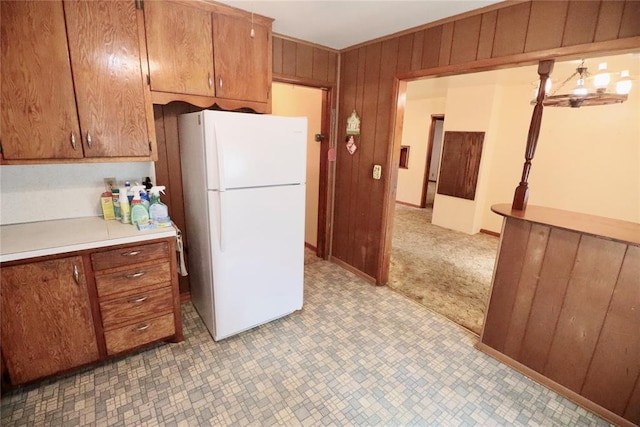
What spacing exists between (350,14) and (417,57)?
0.65 meters

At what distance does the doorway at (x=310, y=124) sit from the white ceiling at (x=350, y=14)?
78 cm

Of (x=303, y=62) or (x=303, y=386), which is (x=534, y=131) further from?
(x=303, y=386)

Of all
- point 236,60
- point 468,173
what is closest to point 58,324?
point 236,60

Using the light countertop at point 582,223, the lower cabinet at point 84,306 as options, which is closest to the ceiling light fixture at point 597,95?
the light countertop at point 582,223

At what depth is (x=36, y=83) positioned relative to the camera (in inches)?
57.8

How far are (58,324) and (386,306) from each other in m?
2.29

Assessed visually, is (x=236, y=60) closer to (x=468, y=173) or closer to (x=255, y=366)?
(x=255, y=366)

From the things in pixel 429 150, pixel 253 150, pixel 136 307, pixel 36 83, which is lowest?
pixel 136 307

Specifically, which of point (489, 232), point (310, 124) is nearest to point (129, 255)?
point (310, 124)

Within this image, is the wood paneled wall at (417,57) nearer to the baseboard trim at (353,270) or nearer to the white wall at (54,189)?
the baseboard trim at (353,270)

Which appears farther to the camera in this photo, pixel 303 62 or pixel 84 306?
pixel 303 62

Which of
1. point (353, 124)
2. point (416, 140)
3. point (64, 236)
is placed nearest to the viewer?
point (64, 236)

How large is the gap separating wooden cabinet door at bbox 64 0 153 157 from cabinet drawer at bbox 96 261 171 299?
28.0 inches

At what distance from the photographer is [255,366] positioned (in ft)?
6.07
